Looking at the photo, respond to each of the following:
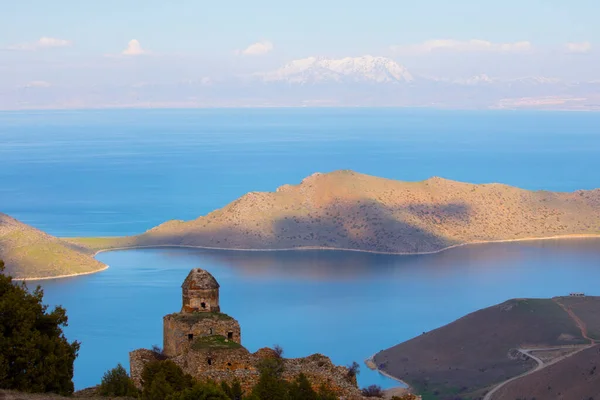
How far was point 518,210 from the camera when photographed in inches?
5630

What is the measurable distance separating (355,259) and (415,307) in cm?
3095

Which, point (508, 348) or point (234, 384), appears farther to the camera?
point (508, 348)

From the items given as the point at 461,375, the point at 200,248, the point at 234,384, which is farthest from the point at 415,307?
the point at 234,384

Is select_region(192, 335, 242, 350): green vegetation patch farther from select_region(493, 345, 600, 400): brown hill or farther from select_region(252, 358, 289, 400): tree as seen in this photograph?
select_region(493, 345, 600, 400): brown hill

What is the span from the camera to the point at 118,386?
24.0 m

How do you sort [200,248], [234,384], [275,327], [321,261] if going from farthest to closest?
[200,248]
[321,261]
[275,327]
[234,384]

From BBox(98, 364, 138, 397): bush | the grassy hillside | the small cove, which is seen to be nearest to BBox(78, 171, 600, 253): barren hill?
the small cove

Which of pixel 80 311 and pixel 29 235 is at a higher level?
pixel 29 235

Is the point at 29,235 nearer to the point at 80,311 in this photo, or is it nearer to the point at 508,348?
the point at 80,311

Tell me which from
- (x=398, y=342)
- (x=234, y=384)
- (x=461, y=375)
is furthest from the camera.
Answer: (x=398, y=342)

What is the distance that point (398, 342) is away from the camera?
3046 inches

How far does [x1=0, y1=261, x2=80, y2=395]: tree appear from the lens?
72.2ft

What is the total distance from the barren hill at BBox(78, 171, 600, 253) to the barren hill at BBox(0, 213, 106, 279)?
41.4ft

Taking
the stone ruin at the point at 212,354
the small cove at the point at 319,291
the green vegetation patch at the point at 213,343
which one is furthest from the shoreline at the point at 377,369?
the green vegetation patch at the point at 213,343
